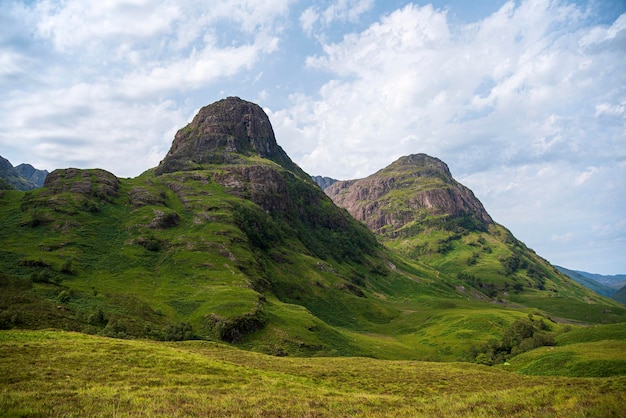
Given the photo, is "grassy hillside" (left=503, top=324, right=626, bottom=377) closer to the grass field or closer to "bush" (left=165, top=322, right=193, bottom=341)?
the grass field

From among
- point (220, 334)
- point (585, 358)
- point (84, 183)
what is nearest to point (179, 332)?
point (220, 334)

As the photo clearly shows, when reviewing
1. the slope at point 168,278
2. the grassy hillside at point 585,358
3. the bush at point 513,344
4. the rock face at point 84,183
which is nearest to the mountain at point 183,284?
the slope at point 168,278

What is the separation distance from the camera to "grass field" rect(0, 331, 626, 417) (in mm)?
23156

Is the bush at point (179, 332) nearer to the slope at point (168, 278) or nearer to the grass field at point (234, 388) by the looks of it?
the slope at point (168, 278)

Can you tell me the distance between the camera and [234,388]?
36.3m

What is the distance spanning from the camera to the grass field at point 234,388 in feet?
76.0

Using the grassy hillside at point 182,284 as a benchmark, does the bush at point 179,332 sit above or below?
below

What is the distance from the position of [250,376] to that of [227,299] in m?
67.6

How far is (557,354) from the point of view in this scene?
62.6 metres

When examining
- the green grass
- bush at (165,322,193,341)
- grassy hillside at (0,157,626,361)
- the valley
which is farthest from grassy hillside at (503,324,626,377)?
bush at (165,322,193,341)

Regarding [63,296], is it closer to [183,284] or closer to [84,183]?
[183,284]

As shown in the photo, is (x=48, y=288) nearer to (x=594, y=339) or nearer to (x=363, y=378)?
(x=363, y=378)

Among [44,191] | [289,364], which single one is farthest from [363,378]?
[44,191]

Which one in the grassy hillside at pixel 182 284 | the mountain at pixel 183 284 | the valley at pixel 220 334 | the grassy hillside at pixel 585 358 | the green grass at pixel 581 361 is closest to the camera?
the valley at pixel 220 334
